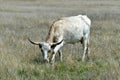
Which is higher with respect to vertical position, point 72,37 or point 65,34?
point 65,34

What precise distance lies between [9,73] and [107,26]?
1557 cm

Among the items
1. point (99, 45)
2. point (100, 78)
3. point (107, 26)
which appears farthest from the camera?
point (107, 26)

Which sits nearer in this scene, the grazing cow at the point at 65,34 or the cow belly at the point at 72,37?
the grazing cow at the point at 65,34

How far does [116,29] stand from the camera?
23.2 meters

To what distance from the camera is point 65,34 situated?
13.2 meters

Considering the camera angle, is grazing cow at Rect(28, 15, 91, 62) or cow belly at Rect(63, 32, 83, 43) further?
cow belly at Rect(63, 32, 83, 43)

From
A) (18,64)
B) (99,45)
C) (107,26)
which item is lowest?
(107,26)

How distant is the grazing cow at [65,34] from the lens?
39.2 feet

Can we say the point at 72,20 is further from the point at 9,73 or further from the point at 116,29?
the point at 116,29

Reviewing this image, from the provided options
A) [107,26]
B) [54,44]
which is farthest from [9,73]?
[107,26]

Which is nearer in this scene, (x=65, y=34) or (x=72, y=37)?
(x=65, y=34)

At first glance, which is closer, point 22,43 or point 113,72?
point 113,72

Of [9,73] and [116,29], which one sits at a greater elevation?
[9,73]

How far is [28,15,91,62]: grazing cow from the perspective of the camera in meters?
12.0
